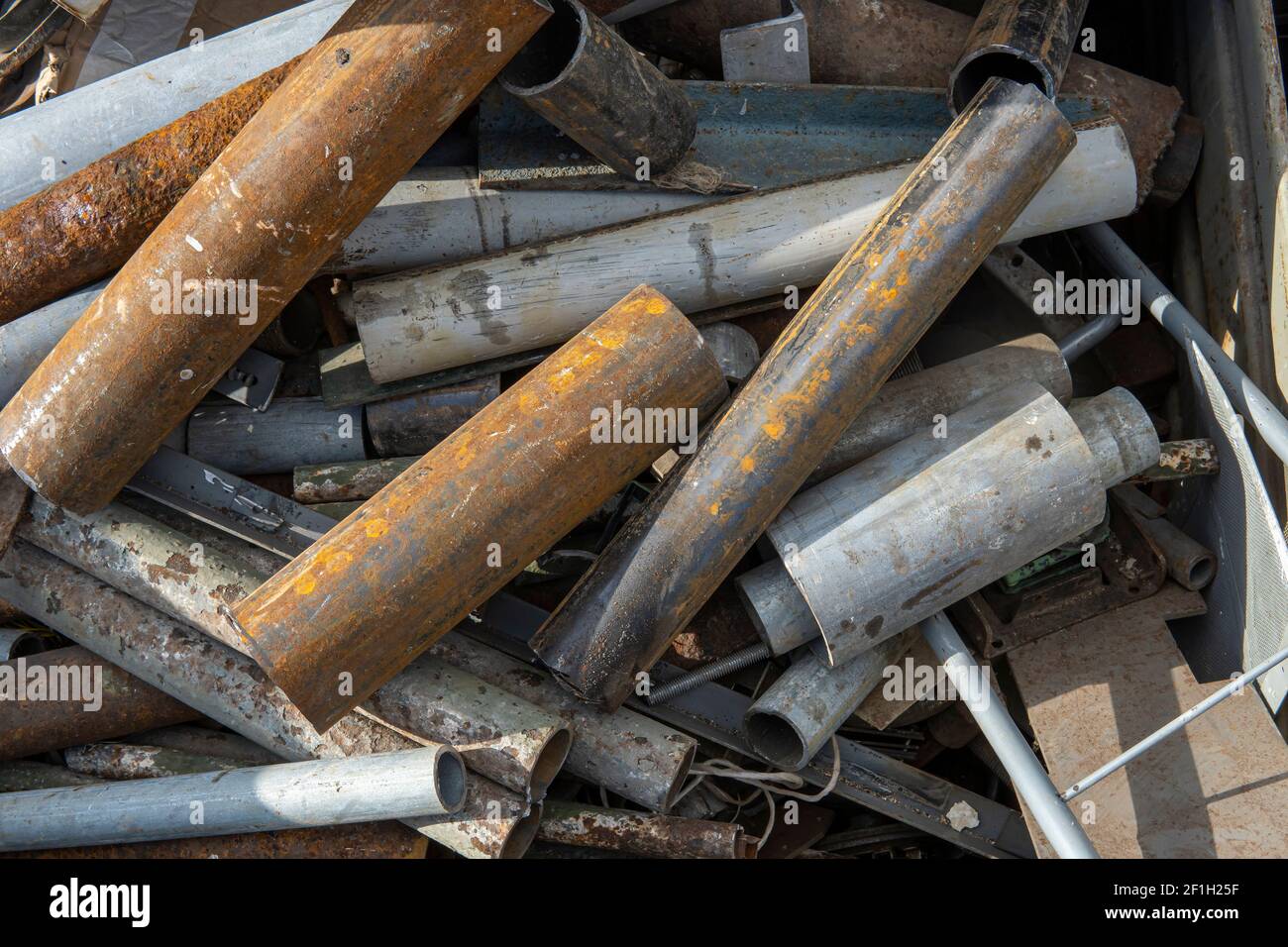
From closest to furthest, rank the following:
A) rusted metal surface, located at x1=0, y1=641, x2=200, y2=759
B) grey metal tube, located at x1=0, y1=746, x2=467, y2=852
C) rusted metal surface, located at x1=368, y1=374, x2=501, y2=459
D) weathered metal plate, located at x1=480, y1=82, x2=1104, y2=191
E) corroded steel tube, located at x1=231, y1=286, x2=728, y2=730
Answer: corroded steel tube, located at x1=231, y1=286, x2=728, y2=730 < grey metal tube, located at x1=0, y1=746, x2=467, y2=852 < rusted metal surface, located at x1=0, y1=641, x2=200, y2=759 < rusted metal surface, located at x1=368, y1=374, x2=501, y2=459 < weathered metal plate, located at x1=480, y1=82, x2=1104, y2=191

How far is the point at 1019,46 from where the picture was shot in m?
4.08

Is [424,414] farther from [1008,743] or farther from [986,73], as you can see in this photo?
[986,73]

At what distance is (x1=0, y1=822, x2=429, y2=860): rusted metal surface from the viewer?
12.1ft

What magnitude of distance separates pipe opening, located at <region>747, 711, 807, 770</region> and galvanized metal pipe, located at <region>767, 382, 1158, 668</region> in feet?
1.13

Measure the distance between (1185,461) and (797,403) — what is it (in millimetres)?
1632

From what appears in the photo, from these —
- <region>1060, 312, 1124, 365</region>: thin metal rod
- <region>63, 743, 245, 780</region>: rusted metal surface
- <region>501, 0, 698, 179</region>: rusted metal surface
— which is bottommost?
<region>63, 743, 245, 780</region>: rusted metal surface

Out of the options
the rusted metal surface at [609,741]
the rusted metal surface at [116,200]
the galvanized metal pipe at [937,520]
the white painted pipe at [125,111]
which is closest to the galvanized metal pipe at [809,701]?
the galvanized metal pipe at [937,520]

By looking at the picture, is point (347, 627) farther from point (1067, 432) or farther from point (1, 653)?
point (1067, 432)

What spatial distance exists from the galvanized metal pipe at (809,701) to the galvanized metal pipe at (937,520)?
131 millimetres

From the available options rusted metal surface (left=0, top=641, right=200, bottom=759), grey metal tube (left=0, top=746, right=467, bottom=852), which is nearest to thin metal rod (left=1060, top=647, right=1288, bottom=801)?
grey metal tube (left=0, top=746, right=467, bottom=852)

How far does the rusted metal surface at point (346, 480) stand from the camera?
13.6ft

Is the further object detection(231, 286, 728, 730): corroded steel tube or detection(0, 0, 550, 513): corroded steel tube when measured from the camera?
detection(0, 0, 550, 513): corroded steel tube

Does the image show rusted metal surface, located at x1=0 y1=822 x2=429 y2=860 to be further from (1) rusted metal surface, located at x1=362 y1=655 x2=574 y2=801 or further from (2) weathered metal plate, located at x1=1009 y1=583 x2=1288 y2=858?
(2) weathered metal plate, located at x1=1009 y1=583 x2=1288 y2=858
